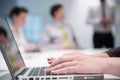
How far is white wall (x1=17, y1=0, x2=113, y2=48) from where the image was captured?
15.1ft

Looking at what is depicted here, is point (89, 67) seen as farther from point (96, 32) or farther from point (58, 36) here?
point (96, 32)

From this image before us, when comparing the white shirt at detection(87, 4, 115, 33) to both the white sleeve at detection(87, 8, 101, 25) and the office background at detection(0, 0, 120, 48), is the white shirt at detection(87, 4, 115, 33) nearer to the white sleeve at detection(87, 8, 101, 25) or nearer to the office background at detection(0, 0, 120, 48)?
the white sleeve at detection(87, 8, 101, 25)

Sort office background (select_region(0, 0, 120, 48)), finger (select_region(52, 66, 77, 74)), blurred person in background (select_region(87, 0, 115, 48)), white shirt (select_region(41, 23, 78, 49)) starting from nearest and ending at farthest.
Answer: finger (select_region(52, 66, 77, 74))
white shirt (select_region(41, 23, 78, 49))
blurred person in background (select_region(87, 0, 115, 48))
office background (select_region(0, 0, 120, 48))

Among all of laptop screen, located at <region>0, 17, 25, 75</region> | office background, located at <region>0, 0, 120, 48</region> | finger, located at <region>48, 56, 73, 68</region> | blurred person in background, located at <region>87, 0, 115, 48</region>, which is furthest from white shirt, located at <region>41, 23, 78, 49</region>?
finger, located at <region>48, 56, 73, 68</region>

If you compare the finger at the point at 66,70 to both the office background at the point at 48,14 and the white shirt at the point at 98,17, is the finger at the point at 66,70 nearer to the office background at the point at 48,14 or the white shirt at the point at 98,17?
the white shirt at the point at 98,17

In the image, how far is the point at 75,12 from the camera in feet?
15.5

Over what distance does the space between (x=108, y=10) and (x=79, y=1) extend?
1.23 m

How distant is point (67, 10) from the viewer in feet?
15.5

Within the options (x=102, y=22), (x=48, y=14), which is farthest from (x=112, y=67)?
(x=48, y=14)

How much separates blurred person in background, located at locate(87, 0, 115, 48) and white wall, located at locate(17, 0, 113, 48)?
902 mm

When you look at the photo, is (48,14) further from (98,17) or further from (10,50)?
(10,50)

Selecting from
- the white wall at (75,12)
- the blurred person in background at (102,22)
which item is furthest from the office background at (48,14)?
the blurred person in background at (102,22)

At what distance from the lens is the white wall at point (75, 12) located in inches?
181

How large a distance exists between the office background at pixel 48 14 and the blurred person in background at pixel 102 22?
2.70 ft
